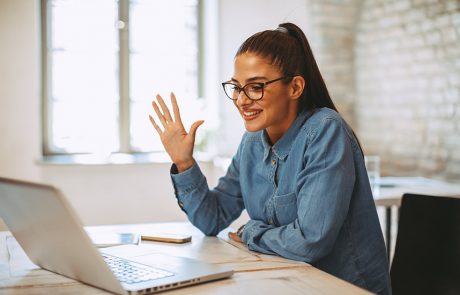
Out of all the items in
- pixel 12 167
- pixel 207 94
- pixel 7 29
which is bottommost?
Answer: pixel 12 167

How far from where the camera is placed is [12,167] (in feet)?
12.6

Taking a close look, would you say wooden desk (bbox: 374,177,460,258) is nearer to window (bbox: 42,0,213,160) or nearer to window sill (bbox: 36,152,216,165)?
window sill (bbox: 36,152,216,165)

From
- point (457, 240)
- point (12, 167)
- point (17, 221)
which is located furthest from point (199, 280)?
point (12, 167)

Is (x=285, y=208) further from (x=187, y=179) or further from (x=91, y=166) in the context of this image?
(x=91, y=166)

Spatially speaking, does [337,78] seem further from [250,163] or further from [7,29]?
[250,163]

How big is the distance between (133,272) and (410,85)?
10.1 ft

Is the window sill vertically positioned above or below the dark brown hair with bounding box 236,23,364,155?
below

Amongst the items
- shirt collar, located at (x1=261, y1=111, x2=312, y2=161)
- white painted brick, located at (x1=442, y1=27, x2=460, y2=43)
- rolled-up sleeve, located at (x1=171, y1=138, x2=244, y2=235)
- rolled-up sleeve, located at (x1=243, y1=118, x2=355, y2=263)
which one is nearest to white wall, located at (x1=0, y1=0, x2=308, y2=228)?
white painted brick, located at (x1=442, y1=27, x2=460, y2=43)

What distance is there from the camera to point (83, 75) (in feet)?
14.1

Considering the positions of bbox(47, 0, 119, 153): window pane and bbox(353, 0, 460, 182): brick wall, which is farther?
bbox(47, 0, 119, 153): window pane

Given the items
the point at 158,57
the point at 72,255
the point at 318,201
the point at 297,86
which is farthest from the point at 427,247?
the point at 158,57

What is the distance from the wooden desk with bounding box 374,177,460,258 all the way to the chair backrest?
1302 mm

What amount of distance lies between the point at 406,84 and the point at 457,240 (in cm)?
256

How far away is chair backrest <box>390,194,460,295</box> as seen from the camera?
1501 mm
